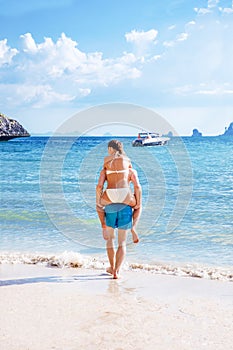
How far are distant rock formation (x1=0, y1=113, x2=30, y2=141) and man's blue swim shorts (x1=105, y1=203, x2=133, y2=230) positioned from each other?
219 feet

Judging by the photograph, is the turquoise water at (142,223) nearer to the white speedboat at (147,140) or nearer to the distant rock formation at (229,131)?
the white speedboat at (147,140)

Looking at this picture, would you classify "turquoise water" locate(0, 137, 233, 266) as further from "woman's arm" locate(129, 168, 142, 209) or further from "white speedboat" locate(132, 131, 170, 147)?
"white speedboat" locate(132, 131, 170, 147)

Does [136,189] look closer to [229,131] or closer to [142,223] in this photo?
[142,223]

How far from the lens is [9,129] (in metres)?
76.3

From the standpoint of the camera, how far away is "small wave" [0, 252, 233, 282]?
6184 mm

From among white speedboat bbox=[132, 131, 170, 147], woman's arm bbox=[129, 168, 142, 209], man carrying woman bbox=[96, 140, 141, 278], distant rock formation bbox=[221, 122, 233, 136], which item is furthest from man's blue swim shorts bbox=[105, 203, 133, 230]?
Answer: distant rock formation bbox=[221, 122, 233, 136]

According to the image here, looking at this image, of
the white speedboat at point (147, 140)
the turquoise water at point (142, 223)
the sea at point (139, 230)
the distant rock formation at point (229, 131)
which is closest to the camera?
the sea at point (139, 230)

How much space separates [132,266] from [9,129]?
72460 millimetres

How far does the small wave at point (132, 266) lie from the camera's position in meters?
6.18

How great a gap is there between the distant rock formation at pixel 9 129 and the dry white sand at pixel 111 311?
6674 cm

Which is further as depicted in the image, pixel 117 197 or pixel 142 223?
pixel 142 223

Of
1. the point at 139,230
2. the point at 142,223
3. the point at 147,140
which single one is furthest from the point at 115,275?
the point at 147,140

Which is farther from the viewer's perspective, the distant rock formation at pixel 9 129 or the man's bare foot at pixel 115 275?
the distant rock formation at pixel 9 129

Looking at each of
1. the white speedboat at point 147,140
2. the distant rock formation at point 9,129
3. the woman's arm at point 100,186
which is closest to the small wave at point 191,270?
the woman's arm at point 100,186
